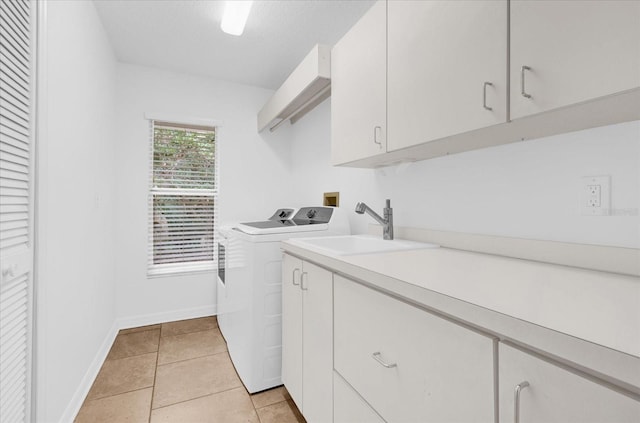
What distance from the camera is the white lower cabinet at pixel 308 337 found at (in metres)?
1.29

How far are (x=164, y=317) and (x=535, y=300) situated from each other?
10.6 feet

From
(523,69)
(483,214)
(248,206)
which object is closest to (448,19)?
(523,69)

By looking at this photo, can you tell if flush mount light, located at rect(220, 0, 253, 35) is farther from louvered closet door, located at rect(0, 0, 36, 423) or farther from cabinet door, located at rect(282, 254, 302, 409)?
cabinet door, located at rect(282, 254, 302, 409)

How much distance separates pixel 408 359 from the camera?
2.78ft

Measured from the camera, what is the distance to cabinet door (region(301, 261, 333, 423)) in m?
1.27

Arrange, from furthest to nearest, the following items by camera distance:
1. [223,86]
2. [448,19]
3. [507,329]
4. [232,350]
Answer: [223,86] → [232,350] → [448,19] → [507,329]

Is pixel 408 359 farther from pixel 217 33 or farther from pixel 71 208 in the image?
pixel 217 33

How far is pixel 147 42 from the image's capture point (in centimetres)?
252

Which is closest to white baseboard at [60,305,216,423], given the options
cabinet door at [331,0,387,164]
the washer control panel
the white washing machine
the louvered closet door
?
the louvered closet door

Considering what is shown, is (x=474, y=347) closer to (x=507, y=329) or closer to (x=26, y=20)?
(x=507, y=329)

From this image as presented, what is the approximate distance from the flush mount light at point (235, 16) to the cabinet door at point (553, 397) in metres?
2.23

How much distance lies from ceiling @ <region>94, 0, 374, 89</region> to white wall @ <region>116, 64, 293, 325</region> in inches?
8.9

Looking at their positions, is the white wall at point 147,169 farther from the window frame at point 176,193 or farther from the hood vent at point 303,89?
the hood vent at point 303,89

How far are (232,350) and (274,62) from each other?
250cm
